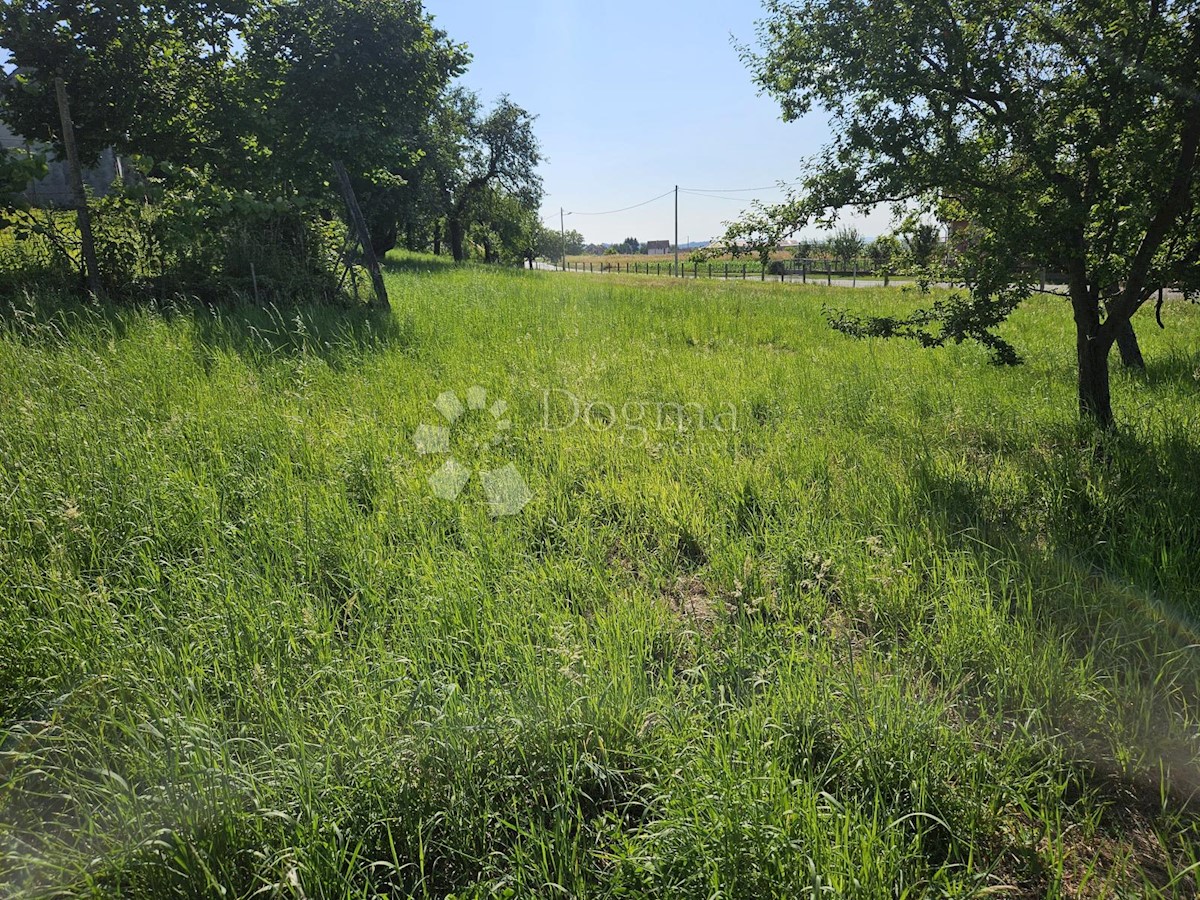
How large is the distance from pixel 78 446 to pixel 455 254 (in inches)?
1418

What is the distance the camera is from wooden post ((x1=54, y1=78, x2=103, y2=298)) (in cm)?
660

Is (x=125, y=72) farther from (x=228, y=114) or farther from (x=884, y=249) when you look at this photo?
(x=884, y=249)

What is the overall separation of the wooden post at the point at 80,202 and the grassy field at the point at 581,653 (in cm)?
265

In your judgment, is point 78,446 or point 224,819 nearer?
point 224,819

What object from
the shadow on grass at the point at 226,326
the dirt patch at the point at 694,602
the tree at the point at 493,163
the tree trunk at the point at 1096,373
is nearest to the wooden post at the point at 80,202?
the shadow on grass at the point at 226,326

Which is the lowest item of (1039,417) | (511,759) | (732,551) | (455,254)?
(511,759)

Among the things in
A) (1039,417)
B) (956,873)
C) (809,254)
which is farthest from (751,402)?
(956,873)

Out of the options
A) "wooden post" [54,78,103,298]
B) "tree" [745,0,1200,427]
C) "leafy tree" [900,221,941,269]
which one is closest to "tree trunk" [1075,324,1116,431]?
"tree" [745,0,1200,427]

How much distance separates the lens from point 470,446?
14.0 feet

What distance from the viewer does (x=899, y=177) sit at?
4.13 m

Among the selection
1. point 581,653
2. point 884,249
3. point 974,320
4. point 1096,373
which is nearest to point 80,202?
point 581,653

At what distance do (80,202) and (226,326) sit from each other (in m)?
2.28

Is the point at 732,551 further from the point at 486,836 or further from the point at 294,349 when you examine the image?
the point at 294,349

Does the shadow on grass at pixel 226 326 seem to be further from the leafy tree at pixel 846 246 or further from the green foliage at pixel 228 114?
the leafy tree at pixel 846 246
